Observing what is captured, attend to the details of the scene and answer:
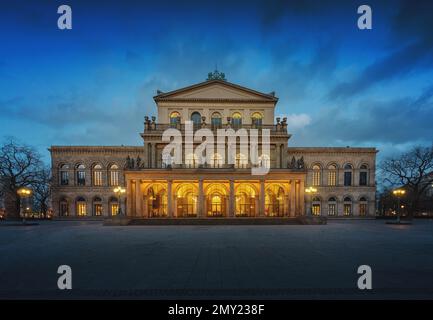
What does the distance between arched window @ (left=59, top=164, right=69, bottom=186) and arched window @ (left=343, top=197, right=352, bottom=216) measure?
155 ft

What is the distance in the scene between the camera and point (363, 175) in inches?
1608

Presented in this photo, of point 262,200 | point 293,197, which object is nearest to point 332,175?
point 293,197

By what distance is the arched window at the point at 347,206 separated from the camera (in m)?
40.2

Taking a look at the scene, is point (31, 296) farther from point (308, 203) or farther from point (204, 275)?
point (308, 203)

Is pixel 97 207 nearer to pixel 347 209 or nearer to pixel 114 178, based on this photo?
pixel 114 178

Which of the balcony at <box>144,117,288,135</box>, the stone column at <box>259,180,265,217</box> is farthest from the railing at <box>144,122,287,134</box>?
the stone column at <box>259,180,265,217</box>

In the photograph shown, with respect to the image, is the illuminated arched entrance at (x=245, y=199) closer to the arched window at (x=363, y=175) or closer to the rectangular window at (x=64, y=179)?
the arched window at (x=363, y=175)

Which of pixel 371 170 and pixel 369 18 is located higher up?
pixel 369 18

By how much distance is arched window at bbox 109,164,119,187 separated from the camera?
130 ft

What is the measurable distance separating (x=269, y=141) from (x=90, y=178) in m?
30.4

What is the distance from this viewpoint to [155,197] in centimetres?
3675

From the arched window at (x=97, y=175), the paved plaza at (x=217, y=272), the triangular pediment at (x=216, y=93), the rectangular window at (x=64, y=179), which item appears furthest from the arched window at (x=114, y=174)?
the paved plaza at (x=217, y=272)

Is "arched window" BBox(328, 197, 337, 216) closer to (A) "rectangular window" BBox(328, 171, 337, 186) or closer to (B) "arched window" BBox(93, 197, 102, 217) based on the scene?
(A) "rectangular window" BBox(328, 171, 337, 186)
